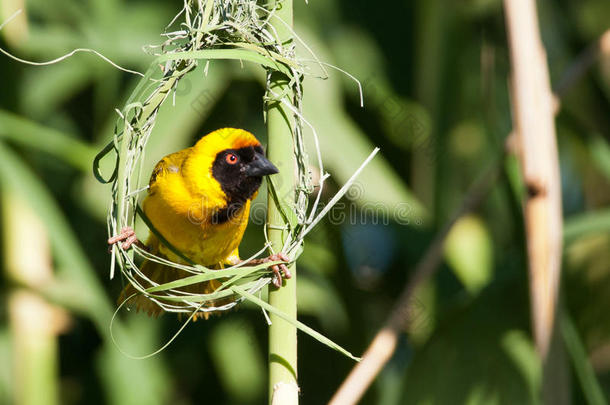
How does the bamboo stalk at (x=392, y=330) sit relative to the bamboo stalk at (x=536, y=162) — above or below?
below

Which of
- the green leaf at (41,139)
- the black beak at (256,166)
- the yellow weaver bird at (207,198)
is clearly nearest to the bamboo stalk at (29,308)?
Result: the green leaf at (41,139)

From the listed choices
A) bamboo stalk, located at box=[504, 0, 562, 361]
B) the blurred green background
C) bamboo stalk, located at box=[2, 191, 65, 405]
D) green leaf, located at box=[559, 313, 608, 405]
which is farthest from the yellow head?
Result: green leaf, located at box=[559, 313, 608, 405]

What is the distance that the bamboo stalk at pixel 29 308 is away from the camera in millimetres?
2244

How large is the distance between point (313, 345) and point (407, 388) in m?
0.67

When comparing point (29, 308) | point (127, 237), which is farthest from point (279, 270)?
point (29, 308)

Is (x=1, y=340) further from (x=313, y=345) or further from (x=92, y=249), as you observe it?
(x=313, y=345)

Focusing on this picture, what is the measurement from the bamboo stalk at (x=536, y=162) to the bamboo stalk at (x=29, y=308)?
147 cm

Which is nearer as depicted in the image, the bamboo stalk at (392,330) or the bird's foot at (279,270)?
the bird's foot at (279,270)

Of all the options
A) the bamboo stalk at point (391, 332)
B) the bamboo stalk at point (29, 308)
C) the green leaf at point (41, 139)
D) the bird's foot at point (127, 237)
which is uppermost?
the bamboo stalk at point (391, 332)

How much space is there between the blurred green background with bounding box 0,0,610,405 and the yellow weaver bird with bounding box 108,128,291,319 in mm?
237

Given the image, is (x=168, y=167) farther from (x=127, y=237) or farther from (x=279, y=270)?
(x=279, y=270)

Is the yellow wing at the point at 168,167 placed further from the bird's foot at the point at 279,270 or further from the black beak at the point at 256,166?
the bird's foot at the point at 279,270

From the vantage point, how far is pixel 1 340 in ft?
10.8

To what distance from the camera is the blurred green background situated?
7.58ft
